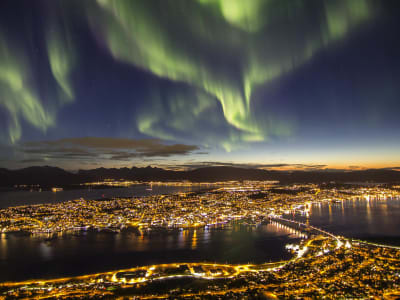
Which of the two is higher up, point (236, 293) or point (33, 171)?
point (33, 171)

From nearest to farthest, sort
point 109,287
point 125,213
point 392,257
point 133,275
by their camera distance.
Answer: point 109,287 < point 133,275 < point 392,257 < point 125,213

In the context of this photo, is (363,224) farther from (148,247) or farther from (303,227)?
(148,247)

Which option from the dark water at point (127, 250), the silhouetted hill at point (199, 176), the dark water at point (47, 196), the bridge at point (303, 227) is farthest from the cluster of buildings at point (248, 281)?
the silhouetted hill at point (199, 176)

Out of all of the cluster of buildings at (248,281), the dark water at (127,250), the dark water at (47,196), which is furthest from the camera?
the dark water at (47,196)

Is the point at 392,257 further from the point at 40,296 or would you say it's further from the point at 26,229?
the point at 26,229

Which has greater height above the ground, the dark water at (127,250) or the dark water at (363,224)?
the dark water at (127,250)

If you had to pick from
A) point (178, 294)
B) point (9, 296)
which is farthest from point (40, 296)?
point (178, 294)

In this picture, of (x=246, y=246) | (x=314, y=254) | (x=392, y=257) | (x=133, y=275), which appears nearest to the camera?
(x=133, y=275)

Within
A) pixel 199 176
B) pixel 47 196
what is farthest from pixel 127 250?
pixel 199 176

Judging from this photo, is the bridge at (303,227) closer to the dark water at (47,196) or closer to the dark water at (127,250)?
the dark water at (127,250)
